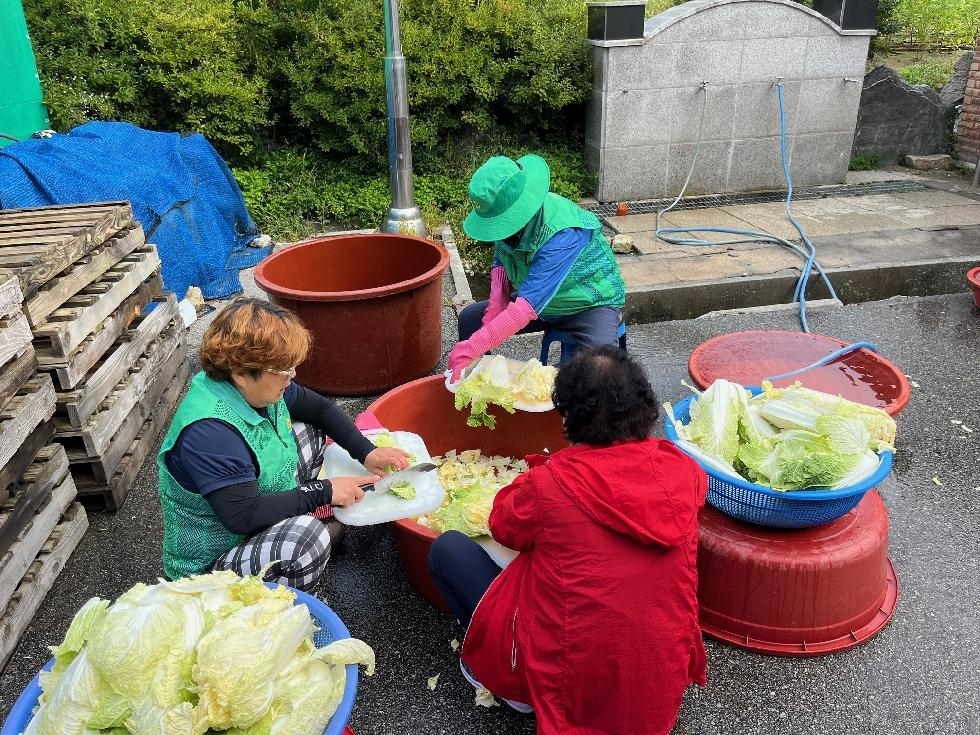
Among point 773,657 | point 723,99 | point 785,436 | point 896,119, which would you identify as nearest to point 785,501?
point 785,436

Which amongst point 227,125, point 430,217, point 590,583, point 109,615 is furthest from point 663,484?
point 227,125

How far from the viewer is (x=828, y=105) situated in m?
8.86

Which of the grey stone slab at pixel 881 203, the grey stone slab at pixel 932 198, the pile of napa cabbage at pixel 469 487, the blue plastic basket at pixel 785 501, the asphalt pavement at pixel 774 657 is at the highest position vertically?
the blue plastic basket at pixel 785 501

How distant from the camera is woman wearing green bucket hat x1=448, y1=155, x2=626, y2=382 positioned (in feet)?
12.0

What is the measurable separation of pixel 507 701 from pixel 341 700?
729 millimetres

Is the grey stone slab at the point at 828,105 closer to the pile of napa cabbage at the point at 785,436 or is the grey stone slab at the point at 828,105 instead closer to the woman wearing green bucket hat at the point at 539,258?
the woman wearing green bucket hat at the point at 539,258

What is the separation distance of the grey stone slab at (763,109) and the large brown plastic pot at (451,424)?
6.38 m

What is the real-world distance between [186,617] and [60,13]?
801cm

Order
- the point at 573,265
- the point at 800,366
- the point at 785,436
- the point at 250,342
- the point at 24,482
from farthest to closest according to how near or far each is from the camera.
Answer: the point at 800,366 < the point at 573,265 < the point at 24,482 < the point at 785,436 < the point at 250,342

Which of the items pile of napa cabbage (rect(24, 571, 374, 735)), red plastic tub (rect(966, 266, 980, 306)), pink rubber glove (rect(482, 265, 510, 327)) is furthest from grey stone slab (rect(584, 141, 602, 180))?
pile of napa cabbage (rect(24, 571, 374, 735))

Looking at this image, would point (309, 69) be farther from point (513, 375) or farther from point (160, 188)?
point (513, 375)

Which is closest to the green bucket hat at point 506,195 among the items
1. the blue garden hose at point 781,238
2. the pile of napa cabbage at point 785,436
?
the pile of napa cabbage at point 785,436

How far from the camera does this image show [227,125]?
790 cm

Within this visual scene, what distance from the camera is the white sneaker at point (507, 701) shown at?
2.40m
